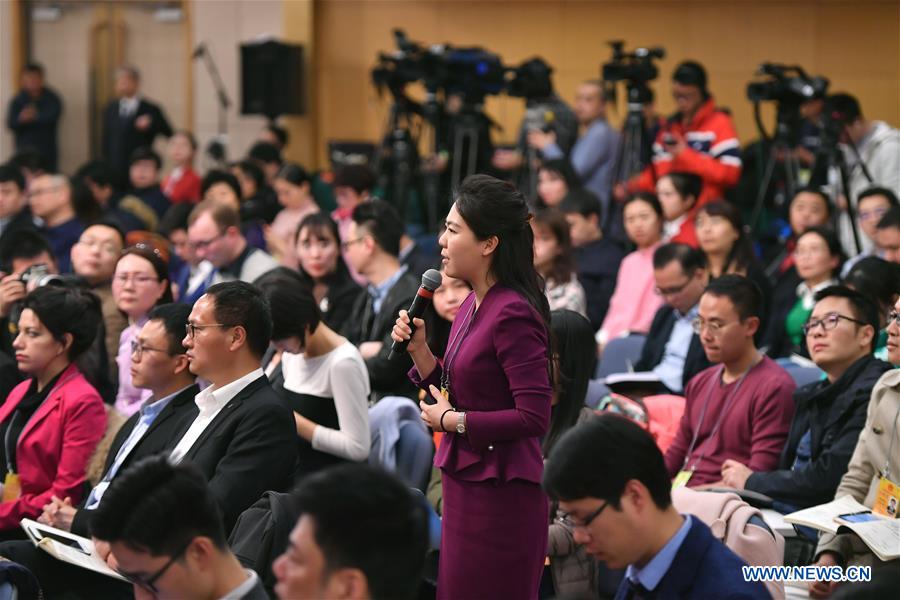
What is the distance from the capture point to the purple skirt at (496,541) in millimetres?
2549

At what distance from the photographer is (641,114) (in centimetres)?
661

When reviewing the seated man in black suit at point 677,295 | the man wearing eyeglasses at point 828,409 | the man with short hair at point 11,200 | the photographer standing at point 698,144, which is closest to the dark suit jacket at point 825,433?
the man wearing eyeglasses at point 828,409

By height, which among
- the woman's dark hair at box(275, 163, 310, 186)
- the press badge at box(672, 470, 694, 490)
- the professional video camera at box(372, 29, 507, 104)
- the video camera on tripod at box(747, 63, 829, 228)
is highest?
the professional video camera at box(372, 29, 507, 104)

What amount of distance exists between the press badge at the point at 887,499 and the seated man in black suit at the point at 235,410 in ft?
4.78

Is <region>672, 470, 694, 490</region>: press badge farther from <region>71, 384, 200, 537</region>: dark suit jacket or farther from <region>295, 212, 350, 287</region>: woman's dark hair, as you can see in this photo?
<region>295, 212, 350, 287</region>: woman's dark hair

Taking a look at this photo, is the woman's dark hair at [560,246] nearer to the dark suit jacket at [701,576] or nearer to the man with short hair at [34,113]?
the dark suit jacket at [701,576]

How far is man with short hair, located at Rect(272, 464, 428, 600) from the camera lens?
1.73 metres

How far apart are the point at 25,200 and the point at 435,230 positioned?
2.25 meters

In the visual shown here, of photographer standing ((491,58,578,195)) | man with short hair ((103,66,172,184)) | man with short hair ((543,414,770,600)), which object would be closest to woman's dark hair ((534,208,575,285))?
photographer standing ((491,58,578,195))

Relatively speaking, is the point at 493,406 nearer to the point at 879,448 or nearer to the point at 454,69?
the point at 879,448

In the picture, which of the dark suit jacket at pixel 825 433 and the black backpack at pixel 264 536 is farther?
the dark suit jacket at pixel 825 433

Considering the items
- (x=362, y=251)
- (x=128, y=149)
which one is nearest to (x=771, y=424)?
(x=362, y=251)

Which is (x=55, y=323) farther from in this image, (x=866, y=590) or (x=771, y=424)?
(x=866, y=590)

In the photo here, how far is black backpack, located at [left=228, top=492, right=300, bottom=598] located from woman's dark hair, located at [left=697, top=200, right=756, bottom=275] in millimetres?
2982
